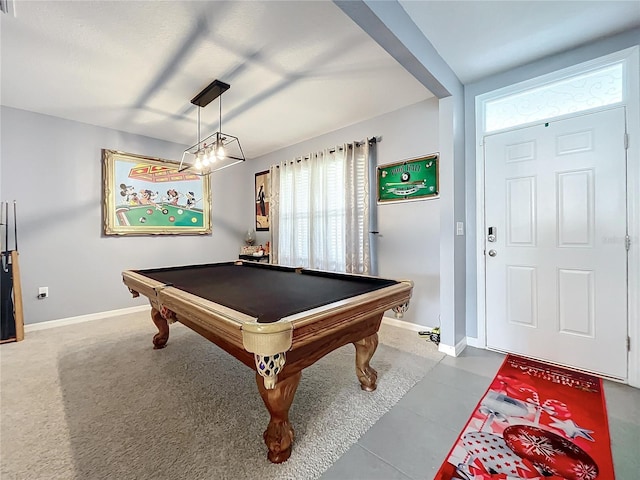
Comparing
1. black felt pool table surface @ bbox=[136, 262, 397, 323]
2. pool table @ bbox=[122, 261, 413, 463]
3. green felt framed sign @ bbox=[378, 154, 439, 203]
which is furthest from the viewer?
green felt framed sign @ bbox=[378, 154, 439, 203]

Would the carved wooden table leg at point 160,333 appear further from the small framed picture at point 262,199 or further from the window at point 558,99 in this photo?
the window at point 558,99

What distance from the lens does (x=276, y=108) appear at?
304cm

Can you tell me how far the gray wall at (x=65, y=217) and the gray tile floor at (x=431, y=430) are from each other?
3.74 metres

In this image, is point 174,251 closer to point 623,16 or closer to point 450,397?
point 450,397

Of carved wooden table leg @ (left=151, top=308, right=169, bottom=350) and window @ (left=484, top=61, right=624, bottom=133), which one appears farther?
carved wooden table leg @ (left=151, top=308, right=169, bottom=350)

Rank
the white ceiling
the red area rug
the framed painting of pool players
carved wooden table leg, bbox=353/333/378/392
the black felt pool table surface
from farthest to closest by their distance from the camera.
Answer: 1. the framed painting of pool players
2. carved wooden table leg, bbox=353/333/378/392
3. the white ceiling
4. the black felt pool table surface
5. the red area rug

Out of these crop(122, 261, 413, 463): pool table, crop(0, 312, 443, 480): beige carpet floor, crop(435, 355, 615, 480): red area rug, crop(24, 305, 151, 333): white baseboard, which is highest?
crop(122, 261, 413, 463): pool table

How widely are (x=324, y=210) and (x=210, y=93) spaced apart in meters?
1.87

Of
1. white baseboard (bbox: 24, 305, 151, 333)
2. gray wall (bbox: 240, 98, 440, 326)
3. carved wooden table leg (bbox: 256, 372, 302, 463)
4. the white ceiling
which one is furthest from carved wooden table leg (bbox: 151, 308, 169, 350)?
gray wall (bbox: 240, 98, 440, 326)

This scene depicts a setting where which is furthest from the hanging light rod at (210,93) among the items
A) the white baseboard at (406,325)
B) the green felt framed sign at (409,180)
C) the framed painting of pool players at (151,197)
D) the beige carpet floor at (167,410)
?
the white baseboard at (406,325)

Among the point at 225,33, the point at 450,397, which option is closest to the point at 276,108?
the point at 225,33

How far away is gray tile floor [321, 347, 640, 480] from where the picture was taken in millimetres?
1238

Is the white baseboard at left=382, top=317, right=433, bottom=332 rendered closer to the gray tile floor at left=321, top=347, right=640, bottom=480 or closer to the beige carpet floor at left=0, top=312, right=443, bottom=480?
the beige carpet floor at left=0, top=312, right=443, bottom=480

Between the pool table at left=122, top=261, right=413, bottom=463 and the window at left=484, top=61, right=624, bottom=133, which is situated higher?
the window at left=484, top=61, right=624, bottom=133
